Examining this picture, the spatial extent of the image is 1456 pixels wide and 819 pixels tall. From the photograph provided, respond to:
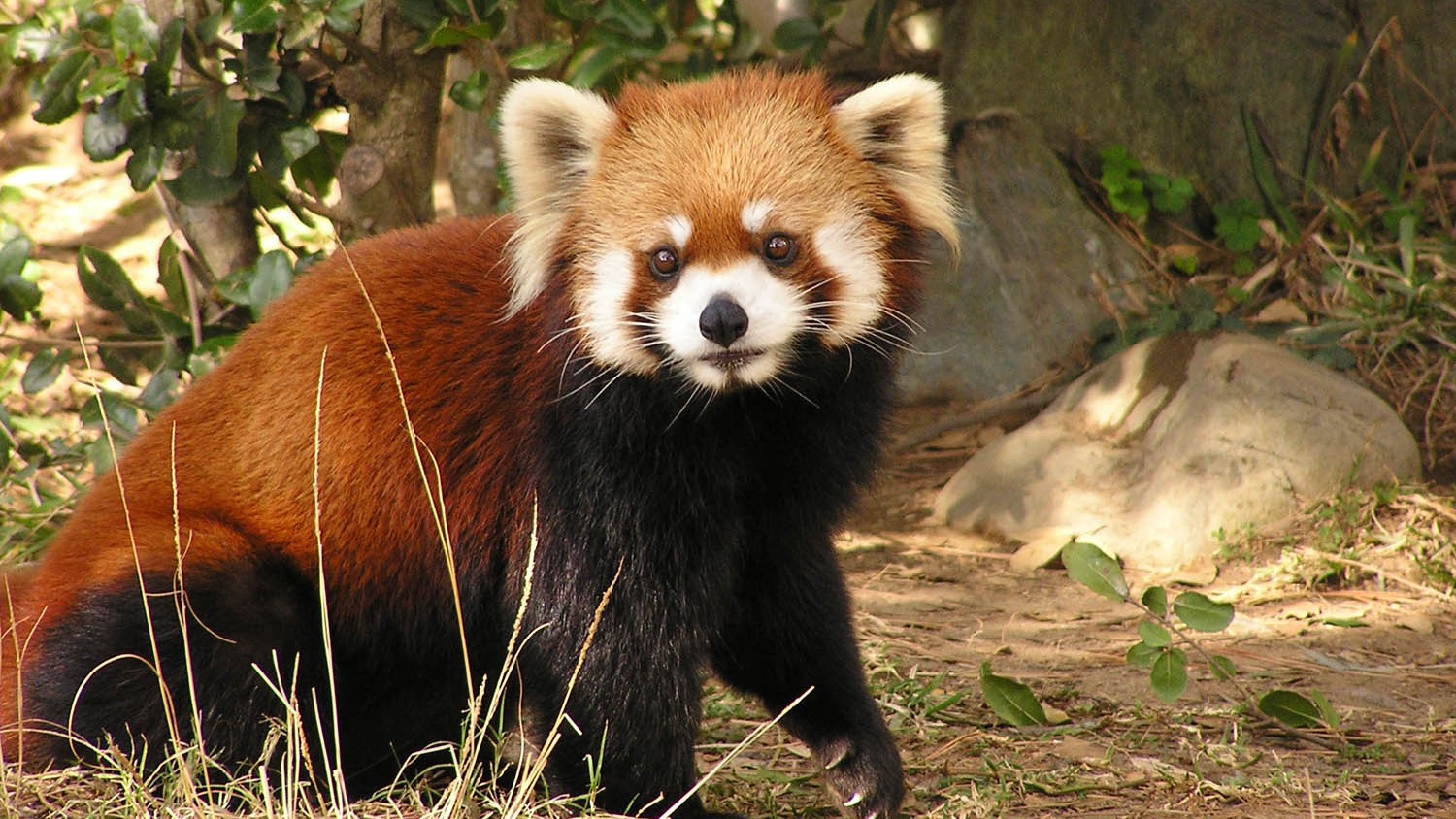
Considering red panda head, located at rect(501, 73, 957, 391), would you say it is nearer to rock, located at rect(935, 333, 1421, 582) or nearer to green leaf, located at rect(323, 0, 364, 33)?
green leaf, located at rect(323, 0, 364, 33)

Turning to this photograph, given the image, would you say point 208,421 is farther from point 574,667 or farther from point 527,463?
point 574,667

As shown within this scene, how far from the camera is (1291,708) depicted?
12.8 feet

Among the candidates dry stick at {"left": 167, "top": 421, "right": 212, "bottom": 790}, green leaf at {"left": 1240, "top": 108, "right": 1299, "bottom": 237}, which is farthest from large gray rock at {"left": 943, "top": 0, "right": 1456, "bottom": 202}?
dry stick at {"left": 167, "top": 421, "right": 212, "bottom": 790}

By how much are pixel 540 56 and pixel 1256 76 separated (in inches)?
162

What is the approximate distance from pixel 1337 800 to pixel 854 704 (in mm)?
1202

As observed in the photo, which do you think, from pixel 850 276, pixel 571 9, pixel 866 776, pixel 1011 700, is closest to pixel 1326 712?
pixel 1011 700

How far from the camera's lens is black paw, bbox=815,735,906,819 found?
3547mm

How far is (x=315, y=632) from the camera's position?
343 centimetres

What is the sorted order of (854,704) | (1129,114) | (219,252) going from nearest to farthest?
(854,704)
(219,252)
(1129,114)

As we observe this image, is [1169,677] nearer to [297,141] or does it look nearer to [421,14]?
[421,14]

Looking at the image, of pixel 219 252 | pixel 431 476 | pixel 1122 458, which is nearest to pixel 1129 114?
pixel 1122 458

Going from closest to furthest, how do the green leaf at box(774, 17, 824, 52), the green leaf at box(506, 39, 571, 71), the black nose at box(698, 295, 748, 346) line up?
the black nose at box(698, 295, 748, 346), the green leaf at box(506, 39, 571, 71), the green leaf at box(774, 17, 824, 52)

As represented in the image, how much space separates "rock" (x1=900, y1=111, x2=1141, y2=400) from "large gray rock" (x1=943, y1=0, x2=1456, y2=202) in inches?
20.7

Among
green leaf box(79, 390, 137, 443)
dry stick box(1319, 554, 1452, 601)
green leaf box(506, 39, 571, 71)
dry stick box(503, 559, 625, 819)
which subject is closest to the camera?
dry stick box(503, 559, 625, 819)
